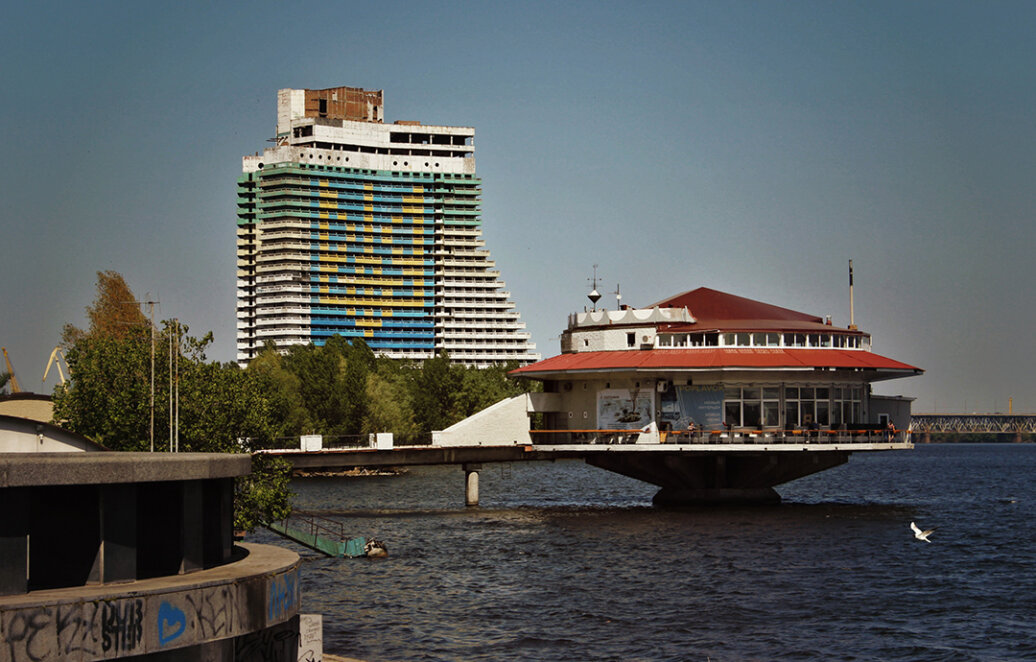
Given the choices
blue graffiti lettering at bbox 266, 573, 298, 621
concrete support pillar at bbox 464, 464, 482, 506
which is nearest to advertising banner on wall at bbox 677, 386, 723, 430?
concrete support pillar at bbox 464, 464, 482, 506

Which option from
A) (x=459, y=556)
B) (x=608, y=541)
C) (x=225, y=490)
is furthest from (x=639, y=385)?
(x=225, y=490)

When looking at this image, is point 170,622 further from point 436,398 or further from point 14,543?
point 436,398

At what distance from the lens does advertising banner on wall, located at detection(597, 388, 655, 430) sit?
87500mm

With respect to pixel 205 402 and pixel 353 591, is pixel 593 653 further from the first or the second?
pixel 205 402

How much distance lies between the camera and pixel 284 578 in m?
27.8

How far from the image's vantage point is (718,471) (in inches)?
3442

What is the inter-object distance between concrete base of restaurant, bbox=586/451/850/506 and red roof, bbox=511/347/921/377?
6245mm

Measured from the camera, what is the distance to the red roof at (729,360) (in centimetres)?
8303

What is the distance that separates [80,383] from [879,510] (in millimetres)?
54498

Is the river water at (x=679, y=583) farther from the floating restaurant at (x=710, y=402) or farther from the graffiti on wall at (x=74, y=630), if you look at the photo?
the graffiti on wall at (x=74, y=630)

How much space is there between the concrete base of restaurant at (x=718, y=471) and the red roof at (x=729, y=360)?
624 cm

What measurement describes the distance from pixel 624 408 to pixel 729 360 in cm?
877

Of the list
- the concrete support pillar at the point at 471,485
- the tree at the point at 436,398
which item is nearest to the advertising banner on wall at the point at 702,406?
the concrete support pillar at the point at 471,485

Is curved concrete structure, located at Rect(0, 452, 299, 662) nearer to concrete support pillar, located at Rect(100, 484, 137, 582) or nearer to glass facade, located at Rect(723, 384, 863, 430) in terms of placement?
concrete support pillar, located at Rect(100, 484, 137, 582)
